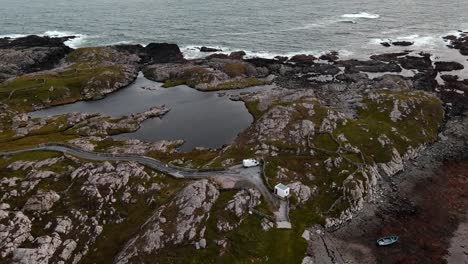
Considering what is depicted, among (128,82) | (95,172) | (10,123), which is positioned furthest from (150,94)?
(95,172)

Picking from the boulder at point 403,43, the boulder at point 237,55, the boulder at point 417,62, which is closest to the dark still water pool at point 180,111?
the boulder at point 237,55

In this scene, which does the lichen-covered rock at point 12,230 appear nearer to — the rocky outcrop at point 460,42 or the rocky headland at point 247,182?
the rocky headland at point 247,182

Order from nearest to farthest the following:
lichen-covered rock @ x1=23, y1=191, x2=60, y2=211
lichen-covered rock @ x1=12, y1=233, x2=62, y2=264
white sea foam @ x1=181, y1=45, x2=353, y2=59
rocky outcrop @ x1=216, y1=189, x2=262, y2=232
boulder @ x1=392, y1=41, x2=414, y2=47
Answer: lichen-covered rock @ x1=12, y1=233, x2=62, y2=264 < rocky outcrop @ x1=216, y1=189, x2=262, y2=232 < lichen-covered rock @ x1=23, y1=191, x2=60, y2=211 < white sea foam @ x1=181, y1=45, x2=353, y2=59 < boulder @ x1=392, y1=41, x2=414, y2=47

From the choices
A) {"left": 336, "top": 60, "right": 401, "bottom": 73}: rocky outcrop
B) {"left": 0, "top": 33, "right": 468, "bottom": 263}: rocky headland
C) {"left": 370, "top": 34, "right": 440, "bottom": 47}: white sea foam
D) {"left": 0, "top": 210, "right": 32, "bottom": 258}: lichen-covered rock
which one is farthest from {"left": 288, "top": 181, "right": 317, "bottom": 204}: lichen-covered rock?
{"left": 370, "top": 34, "right": 440, "bottom": 47}: white sea foam

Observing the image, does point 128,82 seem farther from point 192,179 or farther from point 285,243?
point 285,243

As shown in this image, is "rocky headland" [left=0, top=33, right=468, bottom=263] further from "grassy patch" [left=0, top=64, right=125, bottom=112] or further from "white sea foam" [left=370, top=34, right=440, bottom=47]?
"white sea foam" [left=370, top=34, right=440, bottom=47]

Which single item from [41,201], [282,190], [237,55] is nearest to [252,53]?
[237,55]
